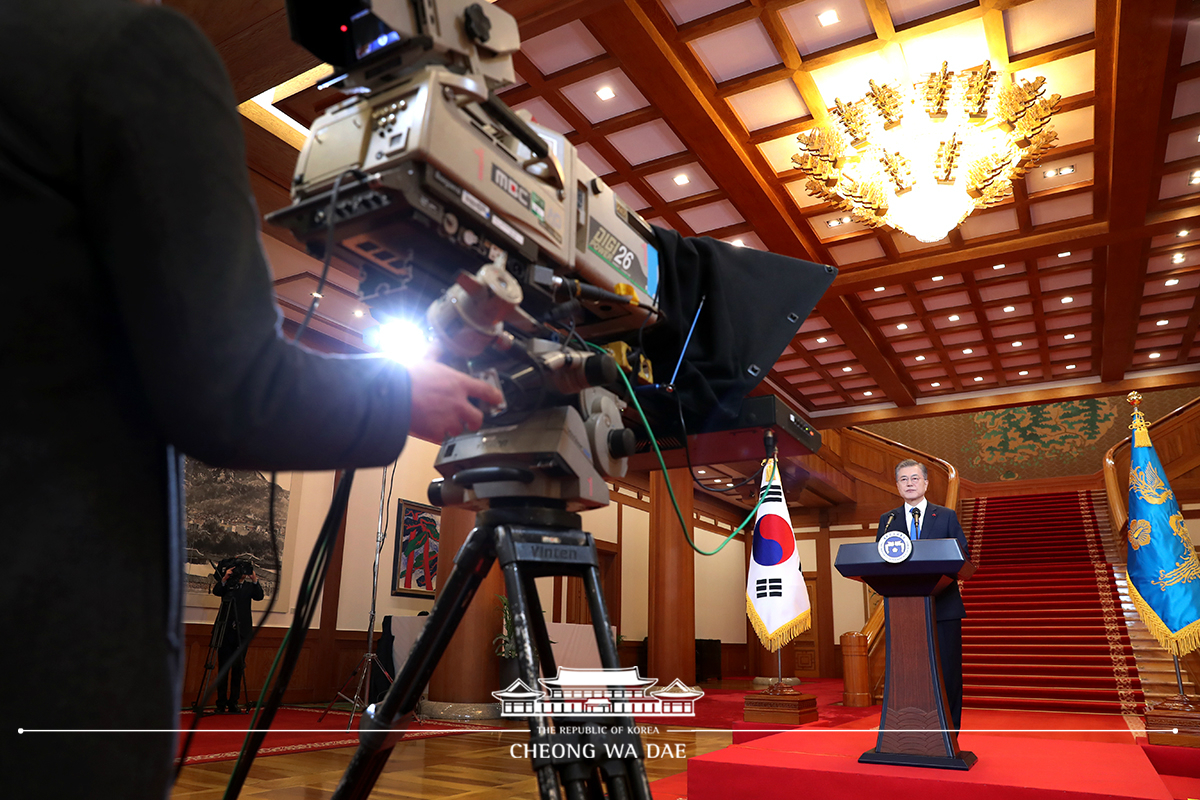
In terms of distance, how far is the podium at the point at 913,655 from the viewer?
9.23 feet

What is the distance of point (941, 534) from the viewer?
389 cm

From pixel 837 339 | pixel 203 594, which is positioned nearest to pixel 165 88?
pixel 203 594

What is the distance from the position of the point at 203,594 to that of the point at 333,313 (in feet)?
8.81

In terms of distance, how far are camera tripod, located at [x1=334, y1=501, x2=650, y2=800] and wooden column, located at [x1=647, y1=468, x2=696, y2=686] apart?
717cm

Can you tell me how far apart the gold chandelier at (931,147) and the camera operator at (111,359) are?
5.57 metres

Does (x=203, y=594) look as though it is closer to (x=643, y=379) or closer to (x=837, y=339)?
(x=643, y=379)

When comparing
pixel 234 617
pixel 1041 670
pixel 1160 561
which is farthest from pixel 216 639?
pixel 1041 670

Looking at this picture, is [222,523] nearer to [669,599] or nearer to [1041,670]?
→ [669,599]

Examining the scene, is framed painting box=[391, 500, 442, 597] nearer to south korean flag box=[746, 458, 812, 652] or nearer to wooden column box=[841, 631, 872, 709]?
south korean flag box=[746, 458, 812, 652]

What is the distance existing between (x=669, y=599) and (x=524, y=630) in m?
7.83

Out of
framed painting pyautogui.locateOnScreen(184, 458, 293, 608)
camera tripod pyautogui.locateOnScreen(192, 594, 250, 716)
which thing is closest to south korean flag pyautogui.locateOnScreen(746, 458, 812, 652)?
camera tripod pyautogui.locateOnScreen(192, 594, 250, 716)

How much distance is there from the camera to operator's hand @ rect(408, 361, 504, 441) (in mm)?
660

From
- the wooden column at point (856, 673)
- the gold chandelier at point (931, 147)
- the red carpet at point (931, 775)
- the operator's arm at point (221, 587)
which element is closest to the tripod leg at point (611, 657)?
the red carpet at point (931, 775)

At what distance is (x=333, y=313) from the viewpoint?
6848mm
